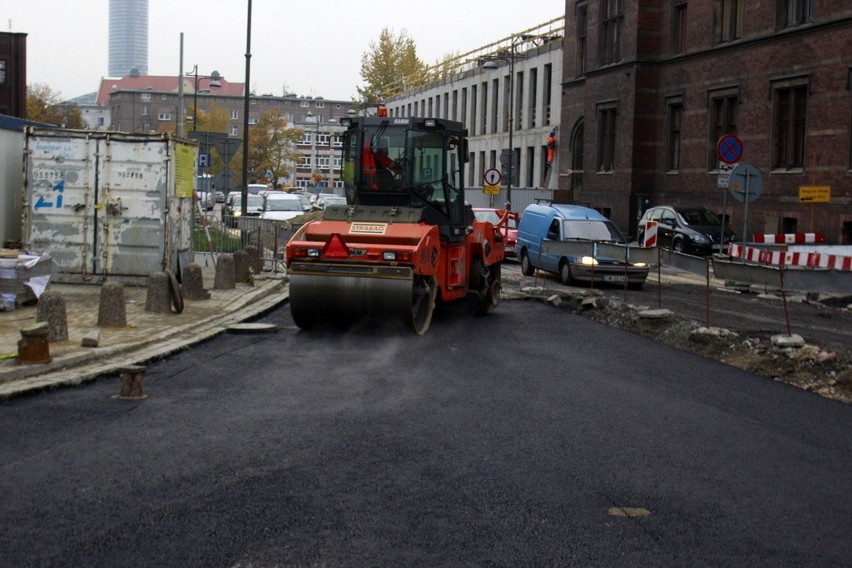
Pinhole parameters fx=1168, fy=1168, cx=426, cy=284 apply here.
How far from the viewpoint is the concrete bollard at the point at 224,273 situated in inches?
808

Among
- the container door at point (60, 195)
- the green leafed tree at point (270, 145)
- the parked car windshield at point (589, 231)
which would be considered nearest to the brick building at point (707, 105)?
the parked car windshield at point (589, 231)

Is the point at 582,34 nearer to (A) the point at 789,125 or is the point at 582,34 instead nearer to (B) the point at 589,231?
(A) the point at 789,125

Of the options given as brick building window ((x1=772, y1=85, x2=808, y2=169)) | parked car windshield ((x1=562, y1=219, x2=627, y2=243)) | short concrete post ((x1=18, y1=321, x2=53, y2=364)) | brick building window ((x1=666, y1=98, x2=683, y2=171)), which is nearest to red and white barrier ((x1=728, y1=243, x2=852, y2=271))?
parked car windshield ((x1=562, y1=219, x2=627, y2=243))

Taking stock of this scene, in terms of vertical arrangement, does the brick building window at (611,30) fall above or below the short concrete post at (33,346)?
above

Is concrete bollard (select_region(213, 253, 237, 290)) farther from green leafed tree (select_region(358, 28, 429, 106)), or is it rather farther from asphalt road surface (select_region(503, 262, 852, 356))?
green leafed tree (select_region(358, 28, 429, 106))

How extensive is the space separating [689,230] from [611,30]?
1674 cm

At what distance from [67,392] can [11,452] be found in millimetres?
2500

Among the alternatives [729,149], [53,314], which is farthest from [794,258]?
[53,314]

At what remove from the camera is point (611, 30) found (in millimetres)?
49531

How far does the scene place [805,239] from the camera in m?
27.9

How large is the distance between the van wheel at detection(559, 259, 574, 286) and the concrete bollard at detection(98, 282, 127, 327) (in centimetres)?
1318

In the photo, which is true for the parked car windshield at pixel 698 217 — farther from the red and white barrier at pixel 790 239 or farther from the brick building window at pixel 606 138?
the brick building window at pixel 606 138

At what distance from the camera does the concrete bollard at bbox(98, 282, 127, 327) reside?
1438 centimetres

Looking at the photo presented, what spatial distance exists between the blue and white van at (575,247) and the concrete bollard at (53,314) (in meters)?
12.1
